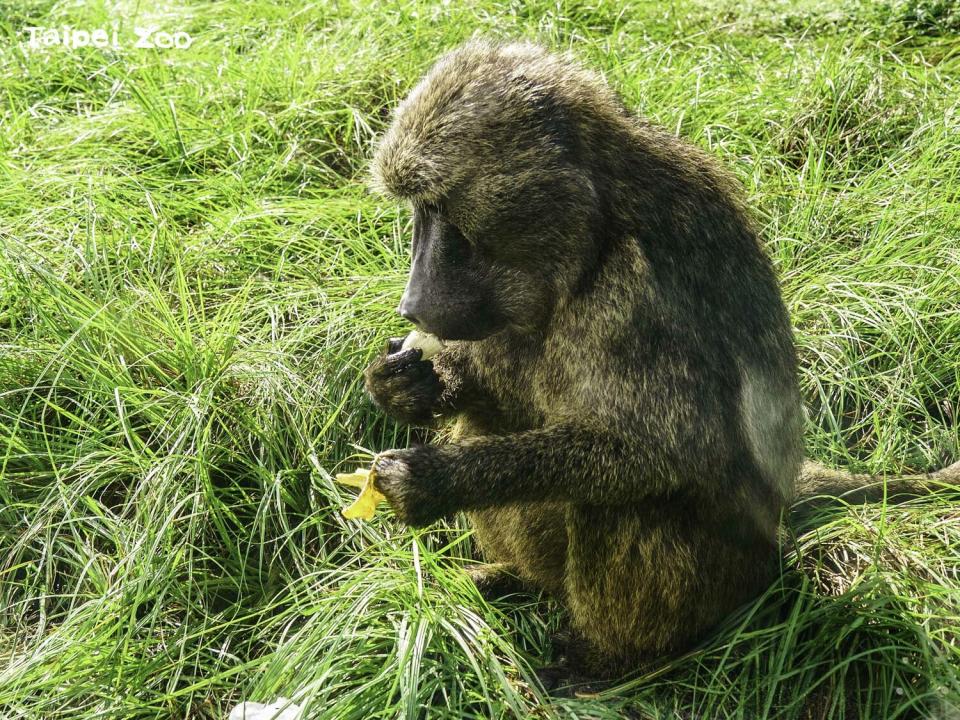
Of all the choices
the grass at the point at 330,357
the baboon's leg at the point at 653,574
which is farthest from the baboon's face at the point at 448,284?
the grass at the point at 330,357

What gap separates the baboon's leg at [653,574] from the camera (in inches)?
115

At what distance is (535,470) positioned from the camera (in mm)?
2816

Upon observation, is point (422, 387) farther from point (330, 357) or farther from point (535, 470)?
point (330, 357)

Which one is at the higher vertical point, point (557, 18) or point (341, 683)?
Result: point (557, 18)

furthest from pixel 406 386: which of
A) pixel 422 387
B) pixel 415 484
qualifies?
pixel 415 484

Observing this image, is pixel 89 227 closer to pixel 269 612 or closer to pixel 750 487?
pixel 269 612

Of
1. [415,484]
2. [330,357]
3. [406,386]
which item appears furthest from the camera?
[330,357]

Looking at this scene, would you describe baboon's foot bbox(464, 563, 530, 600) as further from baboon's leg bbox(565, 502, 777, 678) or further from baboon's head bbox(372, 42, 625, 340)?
baboon's head bbox(372, 42, 625, 340)

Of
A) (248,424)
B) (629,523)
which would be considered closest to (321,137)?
(248,424)

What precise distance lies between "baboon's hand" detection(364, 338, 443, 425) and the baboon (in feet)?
0.83

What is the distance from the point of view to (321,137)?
4.81m

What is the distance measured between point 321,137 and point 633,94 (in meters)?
1.34

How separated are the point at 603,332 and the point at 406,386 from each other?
0.63m

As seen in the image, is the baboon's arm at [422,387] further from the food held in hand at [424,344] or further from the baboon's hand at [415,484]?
the baboon's hand at [415,484]
